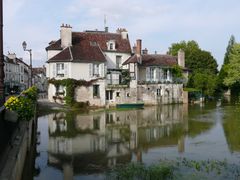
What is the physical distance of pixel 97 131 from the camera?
2484 centimetres

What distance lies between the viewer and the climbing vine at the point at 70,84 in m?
42.4

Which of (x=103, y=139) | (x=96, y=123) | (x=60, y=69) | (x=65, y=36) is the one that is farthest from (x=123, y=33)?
(x=103, y=139)

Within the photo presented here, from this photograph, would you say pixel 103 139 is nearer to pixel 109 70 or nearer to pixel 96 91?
pixel 96 91

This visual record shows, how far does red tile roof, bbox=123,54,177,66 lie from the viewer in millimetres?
49188

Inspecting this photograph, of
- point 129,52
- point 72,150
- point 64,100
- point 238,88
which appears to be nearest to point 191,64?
point 238,88

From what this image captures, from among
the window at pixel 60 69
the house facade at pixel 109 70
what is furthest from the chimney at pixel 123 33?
the window at pixel 60 69

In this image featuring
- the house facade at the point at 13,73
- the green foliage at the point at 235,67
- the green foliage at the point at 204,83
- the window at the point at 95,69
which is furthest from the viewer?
the house facade at the point at 13,73

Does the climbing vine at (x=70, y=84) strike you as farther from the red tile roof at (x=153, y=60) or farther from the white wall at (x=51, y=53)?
the red tile roof at (x=153, y=60)

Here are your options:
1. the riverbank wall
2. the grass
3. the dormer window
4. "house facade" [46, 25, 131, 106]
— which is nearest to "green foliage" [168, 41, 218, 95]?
the dormer window

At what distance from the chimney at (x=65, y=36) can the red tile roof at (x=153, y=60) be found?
30.4 feet

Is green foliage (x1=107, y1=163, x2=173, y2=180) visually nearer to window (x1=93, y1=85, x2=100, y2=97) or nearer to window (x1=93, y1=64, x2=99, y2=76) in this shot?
window (x1=93, y1=85, x2=100, y2=97)

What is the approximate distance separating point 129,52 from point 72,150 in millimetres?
34764

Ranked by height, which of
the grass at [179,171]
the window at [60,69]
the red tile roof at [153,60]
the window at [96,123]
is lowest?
the grass at [179,171]

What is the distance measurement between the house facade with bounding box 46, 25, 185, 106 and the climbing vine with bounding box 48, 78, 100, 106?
52 centimetres
